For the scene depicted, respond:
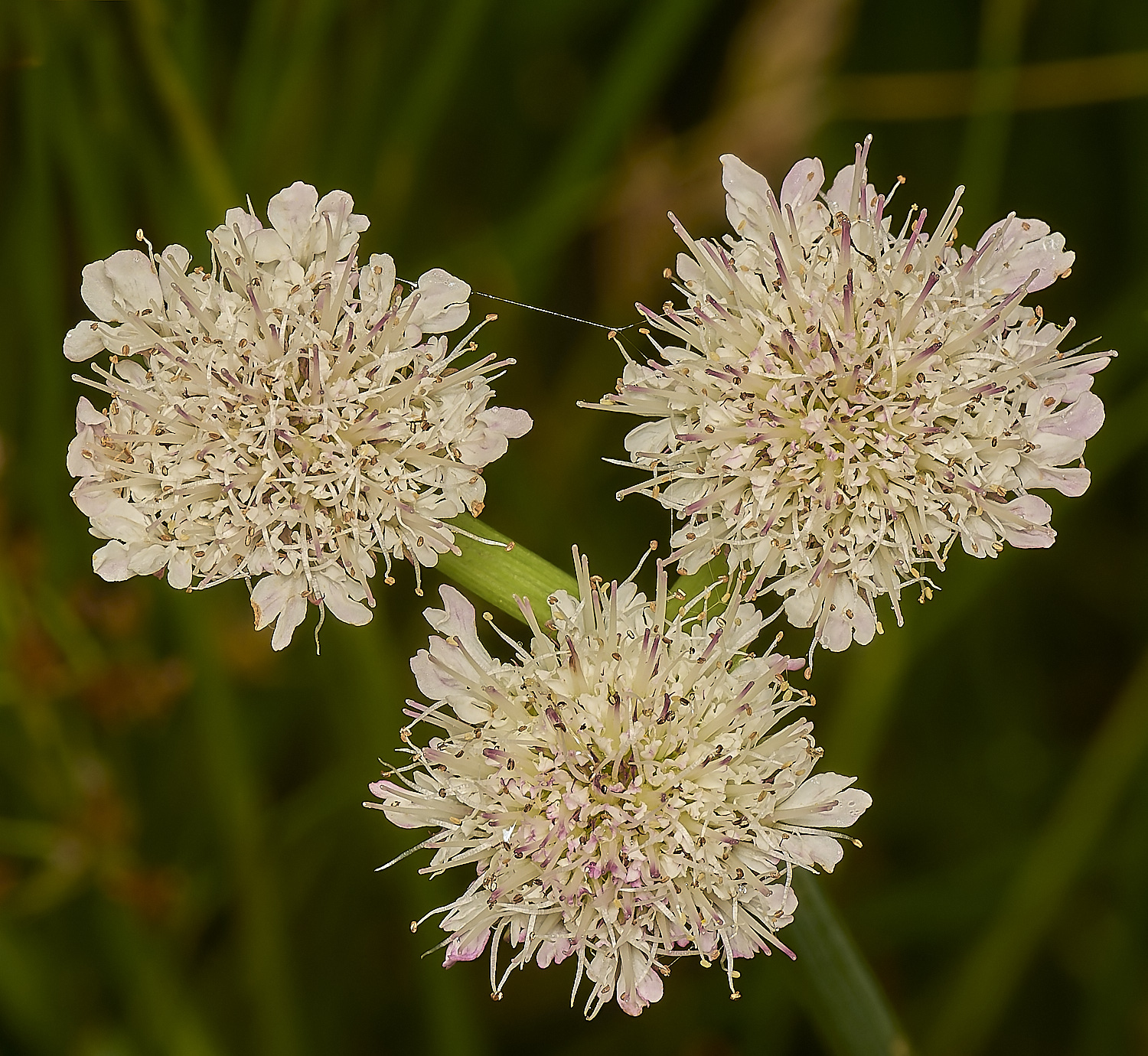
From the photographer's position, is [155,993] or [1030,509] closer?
[1030,509]

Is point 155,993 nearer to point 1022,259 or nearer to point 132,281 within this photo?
point 132,281

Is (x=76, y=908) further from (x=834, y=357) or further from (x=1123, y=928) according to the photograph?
(x=1123, y=928)

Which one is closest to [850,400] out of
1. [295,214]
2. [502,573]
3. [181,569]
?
[502,573]

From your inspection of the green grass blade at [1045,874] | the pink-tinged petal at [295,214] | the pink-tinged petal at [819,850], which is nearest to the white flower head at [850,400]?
the pink-tinged petal at [819,850]

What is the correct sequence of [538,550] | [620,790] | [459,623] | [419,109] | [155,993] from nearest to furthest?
[620,790]
[459,623]
[155,993]
[419,109]
[538,550]

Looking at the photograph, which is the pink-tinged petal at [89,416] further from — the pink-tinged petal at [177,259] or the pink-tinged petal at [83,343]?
the pink-tinged petal at [177,259]

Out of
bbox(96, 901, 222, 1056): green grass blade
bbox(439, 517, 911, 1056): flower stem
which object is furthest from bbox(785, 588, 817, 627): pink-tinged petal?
bbox(96, 901, 222, 1056): green grass blade

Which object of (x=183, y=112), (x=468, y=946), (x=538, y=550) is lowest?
(x=468, y=946)

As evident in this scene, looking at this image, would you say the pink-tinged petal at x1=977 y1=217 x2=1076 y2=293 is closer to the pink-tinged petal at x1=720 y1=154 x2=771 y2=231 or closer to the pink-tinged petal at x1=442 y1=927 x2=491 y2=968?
the pink-tinged petal at x1=720 y1=154 x2=771 y2=231

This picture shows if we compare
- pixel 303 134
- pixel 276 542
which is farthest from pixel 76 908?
pixel 303 134
